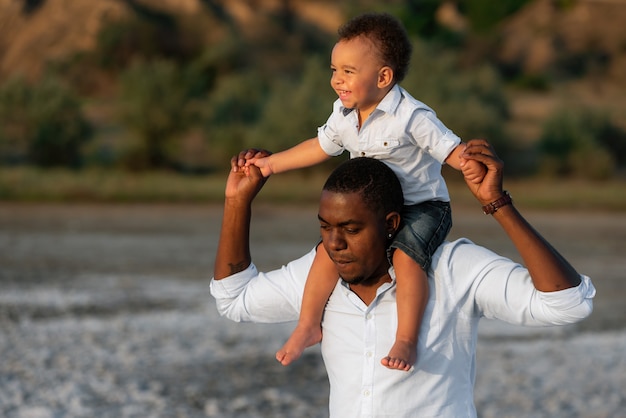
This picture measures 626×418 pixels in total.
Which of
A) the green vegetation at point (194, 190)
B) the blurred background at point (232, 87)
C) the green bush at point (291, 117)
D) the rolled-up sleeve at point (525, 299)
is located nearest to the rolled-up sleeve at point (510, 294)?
the rolled-up sleeve at point (525, 299)

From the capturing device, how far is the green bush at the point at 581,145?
23328mm

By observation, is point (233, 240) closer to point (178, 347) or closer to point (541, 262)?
point (541, 262)

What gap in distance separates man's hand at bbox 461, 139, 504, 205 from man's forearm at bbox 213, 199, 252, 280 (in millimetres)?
736

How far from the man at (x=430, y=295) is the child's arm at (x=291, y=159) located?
33 centimetres

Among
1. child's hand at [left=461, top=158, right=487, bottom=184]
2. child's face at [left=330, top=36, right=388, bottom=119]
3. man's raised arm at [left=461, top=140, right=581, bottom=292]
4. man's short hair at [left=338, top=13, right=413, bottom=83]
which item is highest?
man's short hair at [left=338, top=13, right=413, bottom=83]

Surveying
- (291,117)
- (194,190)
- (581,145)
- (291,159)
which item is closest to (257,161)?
(291,159)

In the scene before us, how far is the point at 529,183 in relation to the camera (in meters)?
22.6

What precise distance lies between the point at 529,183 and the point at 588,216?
2352 millimetres

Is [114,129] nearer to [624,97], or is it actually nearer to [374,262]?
[624,97]

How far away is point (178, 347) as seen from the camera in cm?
1030

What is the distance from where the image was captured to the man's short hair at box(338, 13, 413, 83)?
3.60m

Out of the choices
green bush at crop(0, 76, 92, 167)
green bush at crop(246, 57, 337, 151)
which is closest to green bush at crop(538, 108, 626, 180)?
green bush at crop(246, 57, 337, 151)

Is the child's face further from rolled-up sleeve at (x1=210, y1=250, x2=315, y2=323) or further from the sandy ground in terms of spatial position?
the sandy ground

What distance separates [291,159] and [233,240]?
30 centimetres
